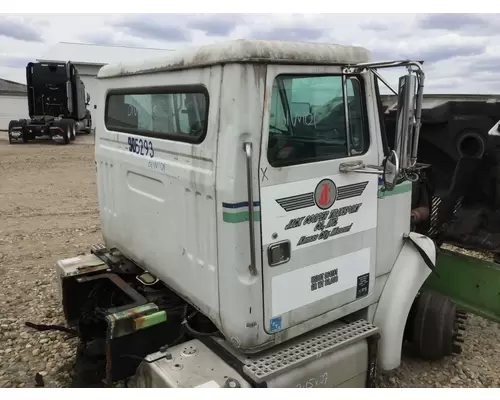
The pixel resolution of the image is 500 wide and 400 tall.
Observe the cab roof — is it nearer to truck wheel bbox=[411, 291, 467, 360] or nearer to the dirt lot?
truck wheel bbox=[411, 291, 467, 360]

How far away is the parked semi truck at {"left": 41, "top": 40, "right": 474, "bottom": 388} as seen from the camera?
2613 mm

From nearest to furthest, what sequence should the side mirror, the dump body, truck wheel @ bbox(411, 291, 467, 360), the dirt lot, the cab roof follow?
the side mirror, the cab roof, truck wheel @ bbox(411, 291, 467, 360), the dirt lot, the dump body

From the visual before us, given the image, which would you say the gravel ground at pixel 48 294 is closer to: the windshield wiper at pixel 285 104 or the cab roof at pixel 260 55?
the windshield wiper at pixel 285 104

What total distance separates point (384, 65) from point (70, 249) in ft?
17.6

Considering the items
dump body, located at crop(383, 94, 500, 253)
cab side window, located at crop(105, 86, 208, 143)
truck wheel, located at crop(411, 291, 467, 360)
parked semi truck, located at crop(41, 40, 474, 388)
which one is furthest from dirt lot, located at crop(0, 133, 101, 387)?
dump body, located at crop(383, 94, 500, 253)

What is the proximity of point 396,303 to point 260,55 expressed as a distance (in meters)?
1.91

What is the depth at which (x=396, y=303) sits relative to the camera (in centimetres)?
337

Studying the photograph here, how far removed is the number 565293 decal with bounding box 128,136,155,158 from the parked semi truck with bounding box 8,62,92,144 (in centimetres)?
1676

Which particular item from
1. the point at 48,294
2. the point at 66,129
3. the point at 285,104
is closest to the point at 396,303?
the point at 285,104

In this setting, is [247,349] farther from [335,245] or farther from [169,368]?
[335,245]

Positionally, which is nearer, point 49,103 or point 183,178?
point 183,178

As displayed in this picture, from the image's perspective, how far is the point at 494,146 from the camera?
4352 millimetres

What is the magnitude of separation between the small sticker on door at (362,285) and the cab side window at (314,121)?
0.83m

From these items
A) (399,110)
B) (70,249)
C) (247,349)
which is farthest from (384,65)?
(70,249)
